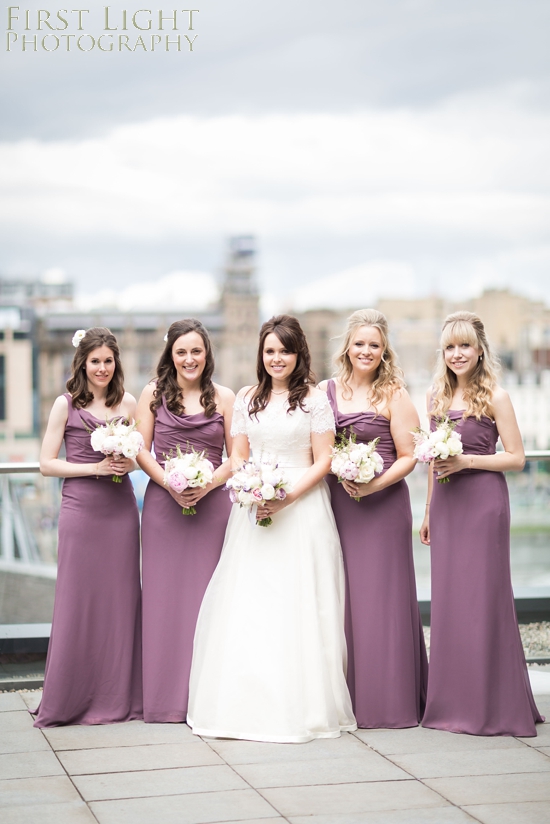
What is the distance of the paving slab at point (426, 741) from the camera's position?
4445mm

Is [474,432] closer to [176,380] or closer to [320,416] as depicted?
[320,416]

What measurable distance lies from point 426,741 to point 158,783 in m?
1.24

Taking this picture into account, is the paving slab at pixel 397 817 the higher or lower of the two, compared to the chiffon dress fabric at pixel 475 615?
lower

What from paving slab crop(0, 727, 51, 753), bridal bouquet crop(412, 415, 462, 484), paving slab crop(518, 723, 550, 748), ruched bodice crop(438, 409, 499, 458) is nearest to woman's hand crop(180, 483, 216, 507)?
bridal bouquet crop(412, 415, 462, 484)

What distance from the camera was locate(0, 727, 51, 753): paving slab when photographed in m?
Result: 4.50

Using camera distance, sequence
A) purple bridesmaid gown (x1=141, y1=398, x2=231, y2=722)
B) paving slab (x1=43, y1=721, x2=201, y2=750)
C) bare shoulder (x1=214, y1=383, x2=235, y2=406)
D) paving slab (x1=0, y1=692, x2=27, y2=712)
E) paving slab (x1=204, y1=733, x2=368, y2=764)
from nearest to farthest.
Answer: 1. paving slab (x1=204, y1=733, x2=368, y2=764)
2. paving slab (x1=43, y1=721, x2=201, y2=750)
3. purple bridesmaid gown (x1=141, y1=398, x2=231, y2=722)
4. bare shoulder (x1=214, y1=383, x2=235, y2=406)
5. paving slab (x1=0, y1=692, x2=27, y2=712)

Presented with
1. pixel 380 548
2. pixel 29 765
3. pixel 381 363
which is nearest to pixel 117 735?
pixel 29 765

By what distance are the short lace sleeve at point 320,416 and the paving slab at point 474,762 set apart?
147cm

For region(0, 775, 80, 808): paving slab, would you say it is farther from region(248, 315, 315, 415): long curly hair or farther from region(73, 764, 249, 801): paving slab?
region(248, 315, 315, 415): long curly hair

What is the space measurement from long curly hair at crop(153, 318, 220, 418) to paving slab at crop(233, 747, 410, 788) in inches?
66.5

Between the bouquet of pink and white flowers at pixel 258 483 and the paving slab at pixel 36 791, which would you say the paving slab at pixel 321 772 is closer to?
the paving slab at pixel 36 791

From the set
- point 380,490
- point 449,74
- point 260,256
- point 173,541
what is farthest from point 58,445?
point 449,74

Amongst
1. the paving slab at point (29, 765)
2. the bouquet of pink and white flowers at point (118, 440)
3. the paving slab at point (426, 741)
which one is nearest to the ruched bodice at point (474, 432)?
the paving slab at point (426, 741)

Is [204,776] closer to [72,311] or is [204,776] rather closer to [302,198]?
[72,311]
